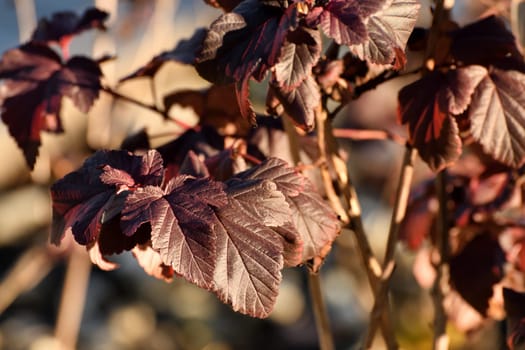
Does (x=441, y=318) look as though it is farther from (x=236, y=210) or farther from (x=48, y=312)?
(x=48, y=312)

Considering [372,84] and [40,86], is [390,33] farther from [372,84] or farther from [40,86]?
[40,86]

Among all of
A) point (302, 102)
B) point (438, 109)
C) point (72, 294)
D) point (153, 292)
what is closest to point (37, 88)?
point (302, 102)

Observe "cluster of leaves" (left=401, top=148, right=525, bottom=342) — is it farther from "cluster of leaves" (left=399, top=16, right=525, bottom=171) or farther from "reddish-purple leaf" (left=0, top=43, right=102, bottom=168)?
"reddish-purple leaf" (left=0, top=43, right=102, bottom=168)

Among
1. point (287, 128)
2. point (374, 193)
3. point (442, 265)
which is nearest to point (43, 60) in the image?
point (287, 128)

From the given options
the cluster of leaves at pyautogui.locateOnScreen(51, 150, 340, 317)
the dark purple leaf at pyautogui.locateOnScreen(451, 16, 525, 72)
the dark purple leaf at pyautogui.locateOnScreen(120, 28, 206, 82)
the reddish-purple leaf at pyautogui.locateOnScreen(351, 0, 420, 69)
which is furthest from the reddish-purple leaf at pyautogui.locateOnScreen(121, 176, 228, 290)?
the dark purple leaf at pyautogui.locateOnScreen(451, 16, 525, 72)

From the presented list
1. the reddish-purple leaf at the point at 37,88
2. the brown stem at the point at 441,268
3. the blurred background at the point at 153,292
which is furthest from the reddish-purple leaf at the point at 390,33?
the blurred background at the point at 153,292
